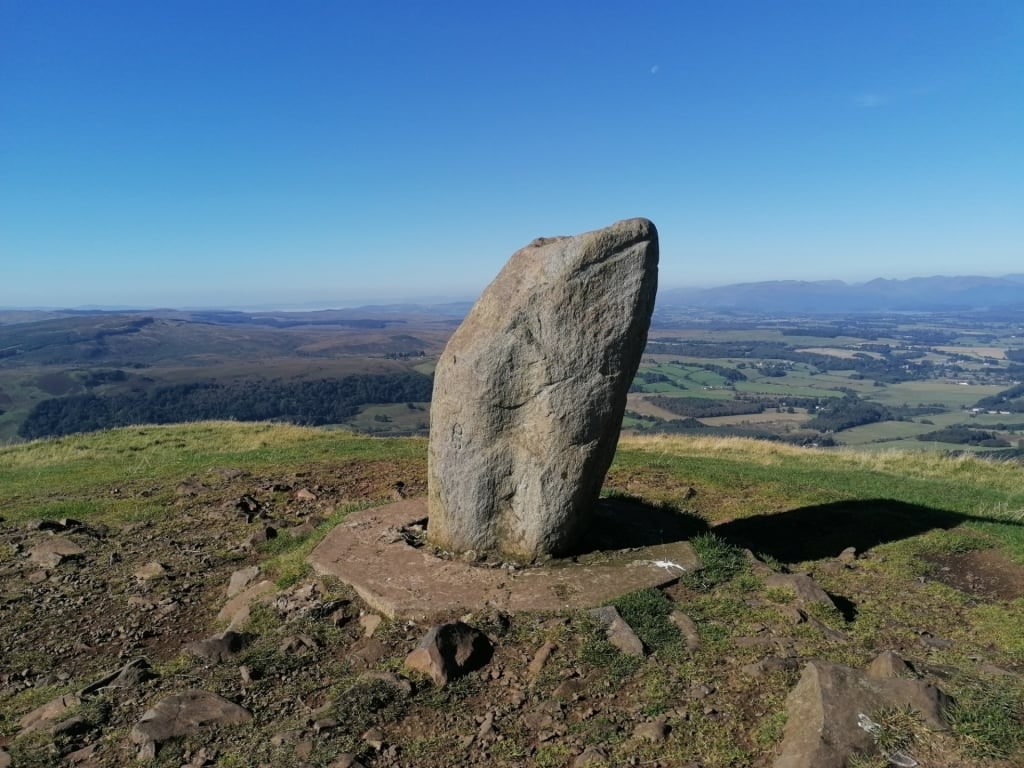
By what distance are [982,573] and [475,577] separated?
8.06 m

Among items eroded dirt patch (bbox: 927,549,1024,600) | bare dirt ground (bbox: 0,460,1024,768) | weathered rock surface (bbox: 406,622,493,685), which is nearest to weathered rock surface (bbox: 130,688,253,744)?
bare dirt ground (bbox: 0,460,1024,768)

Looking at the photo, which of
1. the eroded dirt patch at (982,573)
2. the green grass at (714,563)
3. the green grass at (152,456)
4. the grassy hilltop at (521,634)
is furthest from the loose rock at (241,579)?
the eroded dirt patch at (982,573)

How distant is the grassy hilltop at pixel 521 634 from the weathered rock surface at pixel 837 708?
147 millimetres

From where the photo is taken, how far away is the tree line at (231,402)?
249ft

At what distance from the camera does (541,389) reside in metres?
8.91

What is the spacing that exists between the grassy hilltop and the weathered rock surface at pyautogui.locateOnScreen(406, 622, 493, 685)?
15cm

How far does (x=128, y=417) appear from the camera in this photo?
7806 centimetres

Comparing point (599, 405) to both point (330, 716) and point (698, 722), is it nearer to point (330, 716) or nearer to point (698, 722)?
point (698, 722)

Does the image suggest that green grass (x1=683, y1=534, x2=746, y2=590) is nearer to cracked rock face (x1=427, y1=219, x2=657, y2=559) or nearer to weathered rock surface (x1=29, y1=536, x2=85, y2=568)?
cracked rock face (x1=427, y1=219, x2=657, y2=559)

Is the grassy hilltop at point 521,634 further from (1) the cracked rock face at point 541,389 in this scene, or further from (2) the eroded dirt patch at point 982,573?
(1) the cracked rock face at point 541,389

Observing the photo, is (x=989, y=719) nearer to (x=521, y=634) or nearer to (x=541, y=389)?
(x=521, y=634)

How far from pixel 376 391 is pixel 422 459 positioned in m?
73.1

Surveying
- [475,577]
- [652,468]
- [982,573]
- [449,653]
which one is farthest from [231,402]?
[982,573]

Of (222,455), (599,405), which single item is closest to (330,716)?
(599,405)
